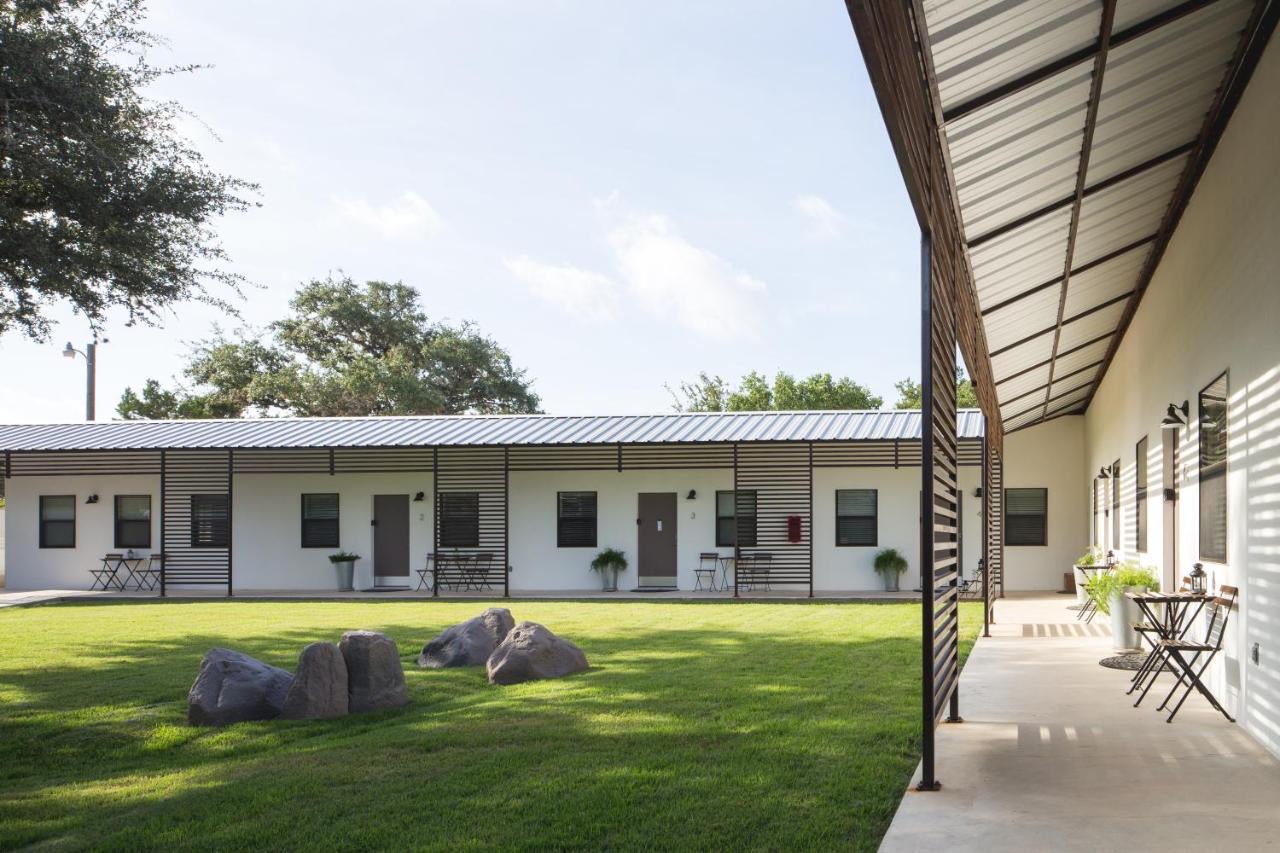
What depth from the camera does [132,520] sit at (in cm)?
2416

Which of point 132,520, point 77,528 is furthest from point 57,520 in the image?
point 132,520

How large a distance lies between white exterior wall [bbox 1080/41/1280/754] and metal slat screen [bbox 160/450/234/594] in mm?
19034

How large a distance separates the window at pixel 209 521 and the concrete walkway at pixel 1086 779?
1836cm

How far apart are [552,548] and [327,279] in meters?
23.5

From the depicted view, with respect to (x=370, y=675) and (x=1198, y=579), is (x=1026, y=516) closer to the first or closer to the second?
(x=1198, y=579)

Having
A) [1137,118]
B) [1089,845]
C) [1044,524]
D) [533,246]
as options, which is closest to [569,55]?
[1044,524]

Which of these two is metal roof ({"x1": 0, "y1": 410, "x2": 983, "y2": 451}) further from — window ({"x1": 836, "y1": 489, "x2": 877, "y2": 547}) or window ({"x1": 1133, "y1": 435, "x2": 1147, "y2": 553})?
window ({"x1": 1133, "y1": 435, "x2": 1147, "y2": 553})

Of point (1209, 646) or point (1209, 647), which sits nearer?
point (1209, 647)

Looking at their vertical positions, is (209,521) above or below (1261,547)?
below

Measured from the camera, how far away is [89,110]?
929 cm

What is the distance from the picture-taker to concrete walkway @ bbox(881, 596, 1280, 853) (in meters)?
4.87

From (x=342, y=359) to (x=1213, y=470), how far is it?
37.7m

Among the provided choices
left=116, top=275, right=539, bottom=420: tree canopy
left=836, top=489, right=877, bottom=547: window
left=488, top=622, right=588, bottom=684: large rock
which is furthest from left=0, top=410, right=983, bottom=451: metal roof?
left=116, top=275, right=539, bottom=420: tree canopy

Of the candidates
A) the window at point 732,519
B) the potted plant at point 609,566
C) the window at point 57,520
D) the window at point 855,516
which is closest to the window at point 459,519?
the potted plant at point 609,566
